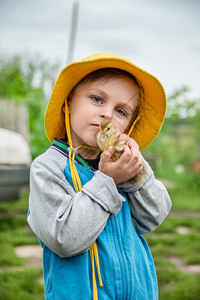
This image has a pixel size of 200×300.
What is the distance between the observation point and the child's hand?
1.25 meters

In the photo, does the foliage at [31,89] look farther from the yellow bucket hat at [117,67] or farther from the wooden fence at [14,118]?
the yellow bucket hat at [117,67]

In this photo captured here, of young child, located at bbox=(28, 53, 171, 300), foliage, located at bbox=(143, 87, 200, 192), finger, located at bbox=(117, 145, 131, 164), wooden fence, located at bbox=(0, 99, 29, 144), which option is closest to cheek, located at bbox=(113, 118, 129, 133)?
young child, located at bbox=(28, 53, 171, 300)

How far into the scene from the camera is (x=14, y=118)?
518cm

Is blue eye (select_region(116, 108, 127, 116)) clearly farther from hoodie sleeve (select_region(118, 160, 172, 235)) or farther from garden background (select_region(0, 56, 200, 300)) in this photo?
garden background (select_region(0, 56, 200, 300))

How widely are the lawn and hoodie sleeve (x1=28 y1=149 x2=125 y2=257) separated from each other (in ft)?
5.13

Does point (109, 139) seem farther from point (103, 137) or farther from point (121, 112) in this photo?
point (121, 112)

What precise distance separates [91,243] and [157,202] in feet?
1.14

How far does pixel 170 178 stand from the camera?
862 centimetres

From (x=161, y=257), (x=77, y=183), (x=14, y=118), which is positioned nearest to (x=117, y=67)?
(x=77, y=183)

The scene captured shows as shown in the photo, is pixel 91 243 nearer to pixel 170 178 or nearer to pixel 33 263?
pixel 33 263

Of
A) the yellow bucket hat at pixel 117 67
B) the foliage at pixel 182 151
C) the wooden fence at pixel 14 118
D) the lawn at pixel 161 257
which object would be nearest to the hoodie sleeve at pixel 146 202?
the yellow bucket hat at pixel 117 67

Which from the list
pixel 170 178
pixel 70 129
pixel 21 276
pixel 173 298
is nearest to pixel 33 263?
pixel 21 276

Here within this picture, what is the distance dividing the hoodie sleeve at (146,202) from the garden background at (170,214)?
1393 millimetres

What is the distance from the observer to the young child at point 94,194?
119 cm
